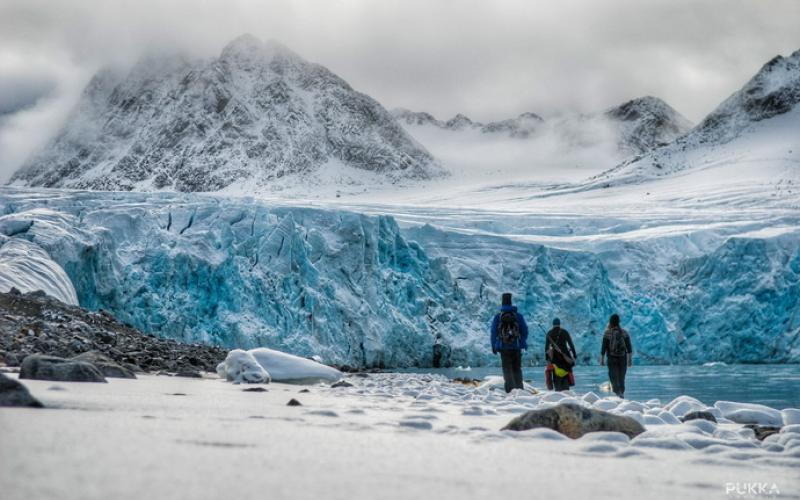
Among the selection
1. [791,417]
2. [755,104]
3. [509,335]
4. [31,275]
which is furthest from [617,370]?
[755,104]

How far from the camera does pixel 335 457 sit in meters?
2.39

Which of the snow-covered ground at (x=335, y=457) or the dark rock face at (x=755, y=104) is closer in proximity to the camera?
the snow-covered ground at (x=335, y=457)

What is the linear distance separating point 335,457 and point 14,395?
4.67 feet

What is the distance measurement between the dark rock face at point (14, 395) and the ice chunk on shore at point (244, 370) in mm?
4399

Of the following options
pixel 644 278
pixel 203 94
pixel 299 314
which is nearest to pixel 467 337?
pixel 299 314

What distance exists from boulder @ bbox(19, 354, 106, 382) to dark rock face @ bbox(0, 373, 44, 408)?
74.8 inches

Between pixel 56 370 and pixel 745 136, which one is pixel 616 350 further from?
pixel 745 136

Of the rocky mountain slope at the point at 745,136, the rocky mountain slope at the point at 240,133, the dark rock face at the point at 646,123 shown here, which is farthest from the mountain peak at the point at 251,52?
the dark rock face at the point at 646,123

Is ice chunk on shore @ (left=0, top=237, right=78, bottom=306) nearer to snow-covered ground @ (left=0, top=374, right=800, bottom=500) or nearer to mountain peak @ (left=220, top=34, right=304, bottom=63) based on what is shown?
snow-covered ground @ (left=0, top=374, right=800, bottom=500)

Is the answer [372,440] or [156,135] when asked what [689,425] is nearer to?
[372,440]

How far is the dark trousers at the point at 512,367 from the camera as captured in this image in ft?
26.1

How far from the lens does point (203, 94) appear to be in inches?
3954

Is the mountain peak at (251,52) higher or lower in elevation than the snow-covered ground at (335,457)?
higher

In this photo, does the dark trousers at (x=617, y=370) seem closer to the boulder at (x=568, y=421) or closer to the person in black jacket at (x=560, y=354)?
the person in black jacket at (x=560, y=354)
